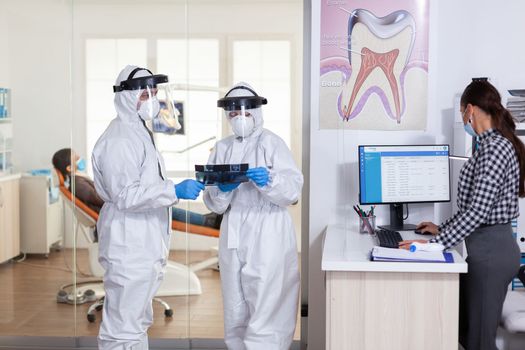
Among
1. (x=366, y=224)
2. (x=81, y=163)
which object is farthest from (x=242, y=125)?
(x=81, y=163)

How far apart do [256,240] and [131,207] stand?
57 centimetres

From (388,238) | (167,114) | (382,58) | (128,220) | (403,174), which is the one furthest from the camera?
(167,114)

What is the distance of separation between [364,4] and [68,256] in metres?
2.13

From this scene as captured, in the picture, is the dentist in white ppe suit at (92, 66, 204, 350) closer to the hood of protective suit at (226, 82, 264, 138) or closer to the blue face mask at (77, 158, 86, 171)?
the hood of protective suit at (226, 82, 264, 138)

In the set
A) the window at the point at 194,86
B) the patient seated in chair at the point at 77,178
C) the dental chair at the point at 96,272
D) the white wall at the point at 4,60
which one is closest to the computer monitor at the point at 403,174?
the window at the point at 194,86

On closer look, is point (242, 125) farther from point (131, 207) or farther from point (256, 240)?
point (131, 207)

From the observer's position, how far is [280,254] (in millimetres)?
3320

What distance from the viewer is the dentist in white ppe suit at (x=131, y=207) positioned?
10.2 ft

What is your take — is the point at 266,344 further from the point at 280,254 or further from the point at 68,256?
the point at 68,256

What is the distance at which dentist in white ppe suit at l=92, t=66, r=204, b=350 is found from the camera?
3115 millimetres

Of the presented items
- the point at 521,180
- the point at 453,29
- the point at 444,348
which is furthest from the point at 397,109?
the point at 444,348

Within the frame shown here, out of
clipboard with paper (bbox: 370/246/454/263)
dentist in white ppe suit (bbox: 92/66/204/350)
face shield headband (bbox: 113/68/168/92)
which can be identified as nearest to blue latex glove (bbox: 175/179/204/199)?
dentist in white ppe suit (bbox: 92/66/204/350)

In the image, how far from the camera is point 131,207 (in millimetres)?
3078

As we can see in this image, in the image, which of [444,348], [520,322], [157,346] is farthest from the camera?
[157,346]
